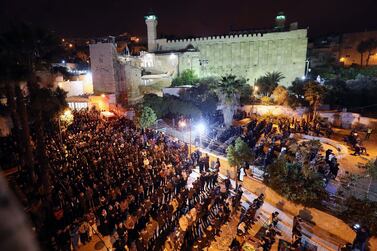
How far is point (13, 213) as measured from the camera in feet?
4.01

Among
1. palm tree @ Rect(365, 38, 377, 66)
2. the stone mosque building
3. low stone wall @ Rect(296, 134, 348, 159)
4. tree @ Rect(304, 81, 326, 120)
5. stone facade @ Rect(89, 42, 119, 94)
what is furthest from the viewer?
palm tree @ Rect(365, 38, 377, 66)

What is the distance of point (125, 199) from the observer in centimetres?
1078

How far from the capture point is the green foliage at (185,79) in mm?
38781

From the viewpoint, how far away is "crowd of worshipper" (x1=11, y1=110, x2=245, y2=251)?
9.03 meters

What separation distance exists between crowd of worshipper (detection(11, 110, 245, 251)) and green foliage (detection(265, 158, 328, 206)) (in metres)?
2.11

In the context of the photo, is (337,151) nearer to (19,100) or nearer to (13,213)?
(19,100)

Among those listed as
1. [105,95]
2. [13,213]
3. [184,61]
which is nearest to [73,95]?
[105,95]

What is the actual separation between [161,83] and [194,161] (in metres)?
24.1

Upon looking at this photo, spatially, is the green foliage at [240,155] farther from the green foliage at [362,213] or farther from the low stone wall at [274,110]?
the low stone wall at [274,110]

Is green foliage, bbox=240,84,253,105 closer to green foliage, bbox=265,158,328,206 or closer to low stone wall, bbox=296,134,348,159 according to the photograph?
low stone wall, bbox=296,134,348,159

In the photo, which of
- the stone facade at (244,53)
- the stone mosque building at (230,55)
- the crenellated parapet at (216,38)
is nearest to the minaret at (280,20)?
the stone mosque building at (230,55)

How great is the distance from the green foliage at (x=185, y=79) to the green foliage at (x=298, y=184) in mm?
27760

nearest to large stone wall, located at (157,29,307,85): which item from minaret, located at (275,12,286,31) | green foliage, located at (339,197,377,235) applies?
minaret, located at (275,12,286,31)

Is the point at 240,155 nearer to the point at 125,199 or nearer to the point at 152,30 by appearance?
the point at 125,199
